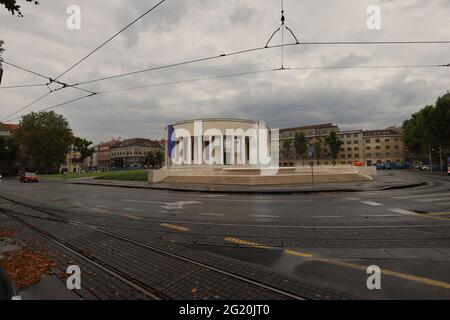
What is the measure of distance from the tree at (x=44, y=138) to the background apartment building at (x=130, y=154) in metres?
51.6

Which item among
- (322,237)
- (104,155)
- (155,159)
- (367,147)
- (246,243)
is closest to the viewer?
(246,243)

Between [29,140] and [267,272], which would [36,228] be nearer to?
[267,272]

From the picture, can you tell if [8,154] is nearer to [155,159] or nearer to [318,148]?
[155,159]

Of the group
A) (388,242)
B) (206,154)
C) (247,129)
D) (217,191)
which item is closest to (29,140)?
(206,154)

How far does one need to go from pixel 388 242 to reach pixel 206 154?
42.6 m

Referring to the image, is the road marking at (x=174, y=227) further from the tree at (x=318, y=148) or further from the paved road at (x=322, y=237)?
the tree at (x=318, y=148)

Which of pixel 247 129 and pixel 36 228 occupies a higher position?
pixel 247 129

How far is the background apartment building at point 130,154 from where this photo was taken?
112125 millimetres

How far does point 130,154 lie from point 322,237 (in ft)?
390

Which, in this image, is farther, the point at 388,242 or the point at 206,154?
the point at 206,154

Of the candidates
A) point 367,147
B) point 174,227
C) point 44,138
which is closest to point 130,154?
point 44,138

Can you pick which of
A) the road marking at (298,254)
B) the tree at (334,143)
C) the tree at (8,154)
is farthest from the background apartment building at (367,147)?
the tree at (8,154)

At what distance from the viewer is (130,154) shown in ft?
372

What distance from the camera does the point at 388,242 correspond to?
558 centimetres
